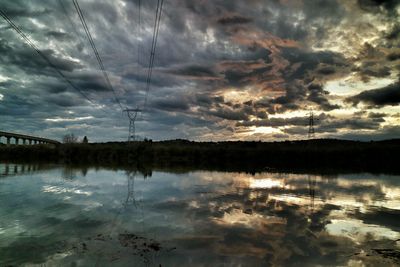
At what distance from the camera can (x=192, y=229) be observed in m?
14.9

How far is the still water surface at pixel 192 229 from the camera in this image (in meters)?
10.9

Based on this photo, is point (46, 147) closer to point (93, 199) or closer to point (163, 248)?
point (93, 199)

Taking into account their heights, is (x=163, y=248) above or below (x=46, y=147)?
below

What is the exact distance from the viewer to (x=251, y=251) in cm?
1191

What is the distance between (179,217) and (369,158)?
71.4 metres

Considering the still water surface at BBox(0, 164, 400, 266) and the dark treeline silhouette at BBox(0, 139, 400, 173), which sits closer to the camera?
Result: the still water surface at BBox(0, 164, 400, 266)

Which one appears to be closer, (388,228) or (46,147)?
(388,228)

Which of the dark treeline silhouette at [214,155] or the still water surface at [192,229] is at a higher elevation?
the dark treeline silhouette at [214,155]

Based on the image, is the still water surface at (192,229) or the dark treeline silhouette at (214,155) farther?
the dark treeline silhouette at (214,155)

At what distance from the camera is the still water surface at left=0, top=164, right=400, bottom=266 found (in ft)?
35.8

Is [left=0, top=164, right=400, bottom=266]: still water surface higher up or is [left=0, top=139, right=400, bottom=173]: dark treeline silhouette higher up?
[left=0, top=139, right=400, bottom=173]: dark treeline silhouette

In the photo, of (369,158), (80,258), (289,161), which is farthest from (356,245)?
(369,158)

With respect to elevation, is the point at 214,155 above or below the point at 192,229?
above

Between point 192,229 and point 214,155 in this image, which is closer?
point 192,229
